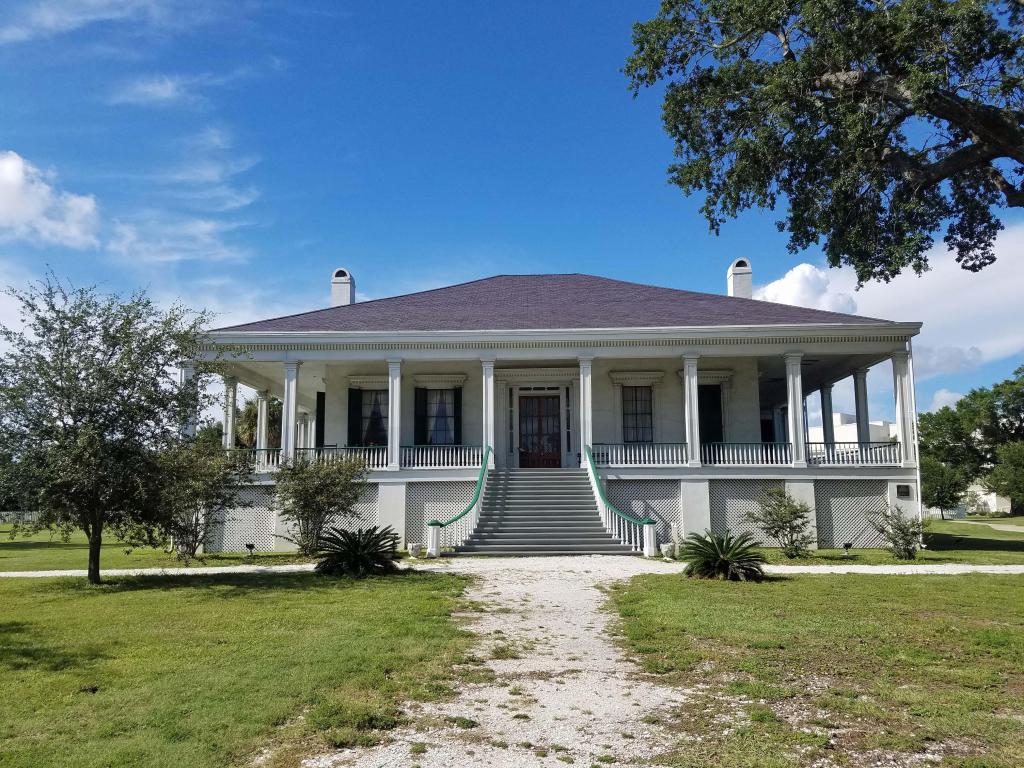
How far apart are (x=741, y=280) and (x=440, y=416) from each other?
36.7 feet

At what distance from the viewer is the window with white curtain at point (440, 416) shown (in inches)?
874

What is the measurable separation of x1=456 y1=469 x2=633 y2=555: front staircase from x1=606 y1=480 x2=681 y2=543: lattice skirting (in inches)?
36.4

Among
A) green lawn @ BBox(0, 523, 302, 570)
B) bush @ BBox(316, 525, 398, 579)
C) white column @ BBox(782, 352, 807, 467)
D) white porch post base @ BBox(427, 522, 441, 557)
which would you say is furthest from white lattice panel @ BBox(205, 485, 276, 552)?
white column @ BBox(782, 352, 807, 467)

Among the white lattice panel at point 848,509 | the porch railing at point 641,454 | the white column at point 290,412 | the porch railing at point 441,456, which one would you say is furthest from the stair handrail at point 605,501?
the white column at point 290,412

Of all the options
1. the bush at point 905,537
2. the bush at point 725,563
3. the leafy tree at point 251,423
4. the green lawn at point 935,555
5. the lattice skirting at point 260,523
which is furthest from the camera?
the leafy tree at point 251,423

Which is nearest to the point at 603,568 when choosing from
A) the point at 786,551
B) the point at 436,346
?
the point at 786,551

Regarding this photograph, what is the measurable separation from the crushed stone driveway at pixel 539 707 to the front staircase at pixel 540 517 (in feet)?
21.9

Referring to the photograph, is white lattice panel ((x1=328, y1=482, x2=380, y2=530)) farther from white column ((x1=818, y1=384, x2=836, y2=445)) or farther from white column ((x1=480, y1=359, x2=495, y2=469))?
white column ((x1=818, y1=384, x2=836, y2=445))

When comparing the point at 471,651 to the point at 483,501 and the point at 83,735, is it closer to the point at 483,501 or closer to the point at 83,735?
the point at 83,735

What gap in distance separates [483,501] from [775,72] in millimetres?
11752

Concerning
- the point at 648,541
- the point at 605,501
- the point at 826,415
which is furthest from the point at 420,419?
the point at 826,415

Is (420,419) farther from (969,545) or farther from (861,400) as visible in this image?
(969,545)

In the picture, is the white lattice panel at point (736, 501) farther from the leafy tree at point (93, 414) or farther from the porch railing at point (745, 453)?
the leafy tree at point (93, 414)

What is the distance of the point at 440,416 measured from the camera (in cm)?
2231
